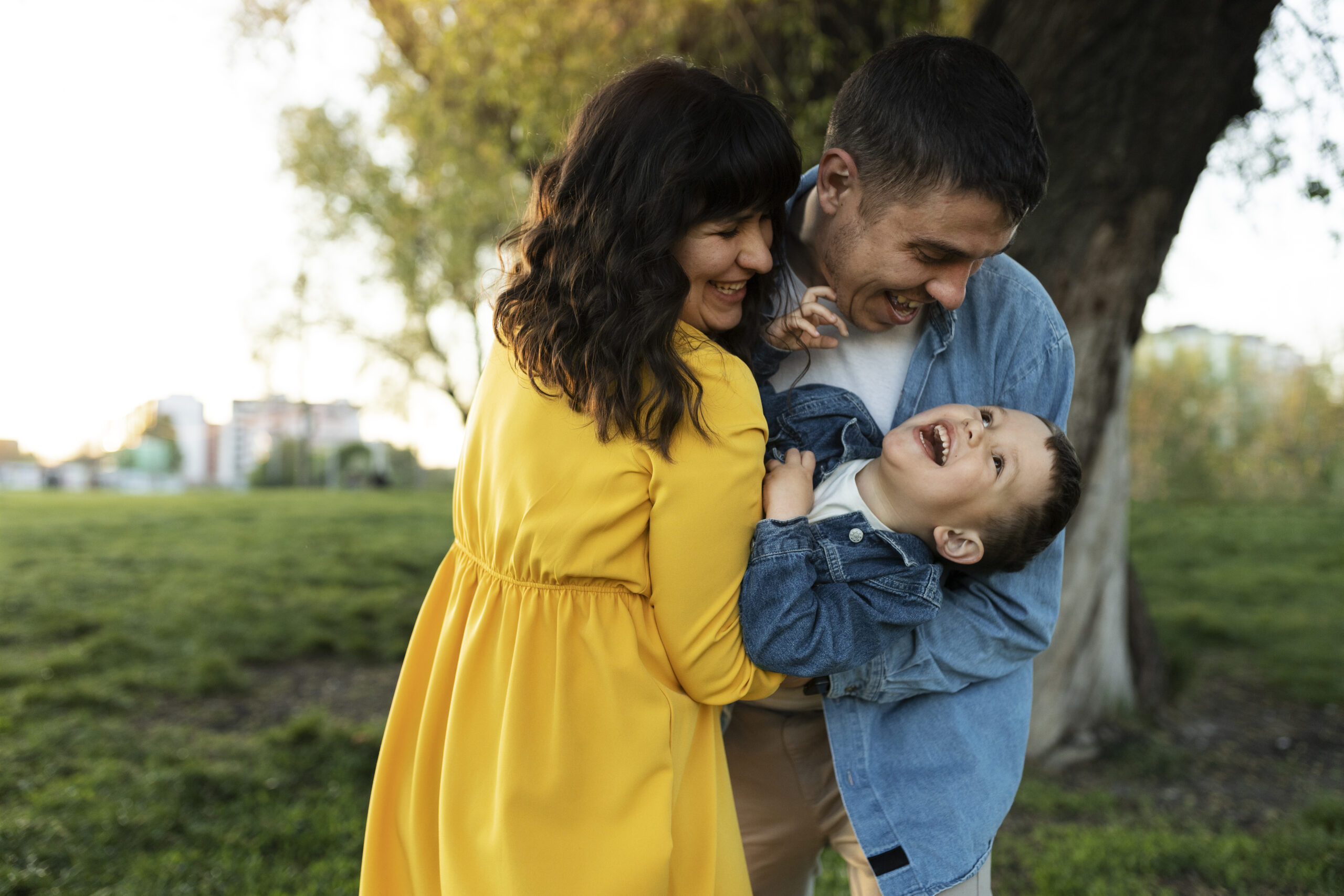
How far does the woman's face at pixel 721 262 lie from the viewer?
1590mm

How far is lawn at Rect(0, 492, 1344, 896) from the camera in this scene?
3.28 metres

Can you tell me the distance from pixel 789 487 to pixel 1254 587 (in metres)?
7.35

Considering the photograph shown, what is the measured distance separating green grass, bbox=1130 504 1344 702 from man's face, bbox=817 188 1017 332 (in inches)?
168

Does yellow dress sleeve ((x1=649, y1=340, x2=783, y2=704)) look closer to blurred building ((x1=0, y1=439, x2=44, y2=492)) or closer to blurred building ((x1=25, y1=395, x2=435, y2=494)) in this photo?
blurred building ((x1=25, y1=395, x2=435, y2=494))

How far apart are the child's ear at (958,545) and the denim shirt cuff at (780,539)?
0.31 meters

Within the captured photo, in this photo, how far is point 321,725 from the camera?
4473 mm

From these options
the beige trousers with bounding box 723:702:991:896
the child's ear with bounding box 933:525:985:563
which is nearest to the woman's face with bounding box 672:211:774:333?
the child's ear with bounding box 933:525:985:563

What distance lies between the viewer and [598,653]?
1.48m

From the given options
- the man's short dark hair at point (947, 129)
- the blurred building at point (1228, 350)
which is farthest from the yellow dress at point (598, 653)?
the blurred building at point (1228, 350)

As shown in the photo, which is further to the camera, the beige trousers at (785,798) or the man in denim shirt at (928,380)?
the beige trousers at (785,798)

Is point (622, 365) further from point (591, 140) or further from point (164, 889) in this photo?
point (164, 889)

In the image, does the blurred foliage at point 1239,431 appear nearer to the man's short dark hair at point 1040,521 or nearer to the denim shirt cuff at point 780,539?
the man's short dark hair at point 1040,521

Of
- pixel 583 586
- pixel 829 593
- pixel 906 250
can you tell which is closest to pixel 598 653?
pixel 583 586

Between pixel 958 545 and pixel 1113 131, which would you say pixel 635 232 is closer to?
pixel 958 545
